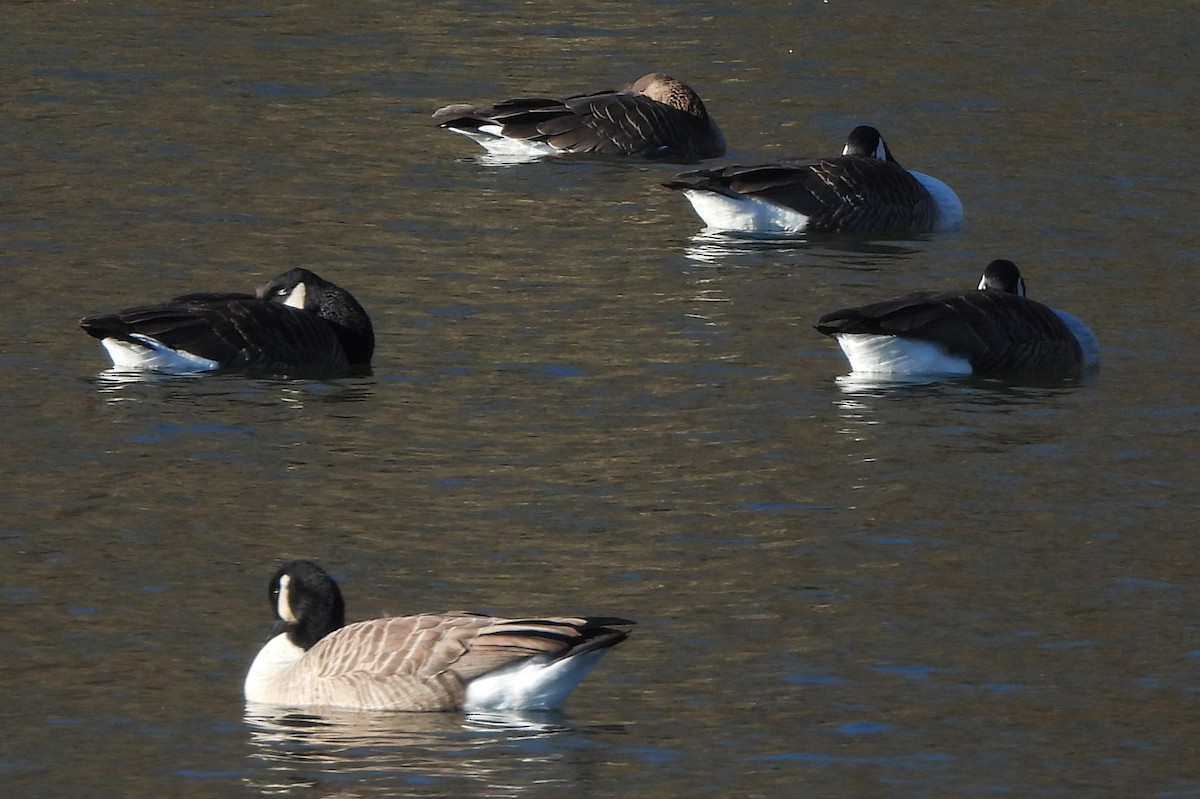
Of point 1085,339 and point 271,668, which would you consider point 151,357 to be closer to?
point 271,668

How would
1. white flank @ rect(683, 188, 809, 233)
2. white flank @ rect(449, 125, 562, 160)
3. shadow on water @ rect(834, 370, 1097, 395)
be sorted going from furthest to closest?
white flank @ rect(449, 125, 562, 160), white flank @ rect(683, 188, 809, 233), shadow on water @ rect(834, 370, 1097, 395)

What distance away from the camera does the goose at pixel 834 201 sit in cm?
2081

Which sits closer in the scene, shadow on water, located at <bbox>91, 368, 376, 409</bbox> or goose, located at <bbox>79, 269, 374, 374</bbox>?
shadow on water, located at <bbox>91, 368, 376, 409</bbox>

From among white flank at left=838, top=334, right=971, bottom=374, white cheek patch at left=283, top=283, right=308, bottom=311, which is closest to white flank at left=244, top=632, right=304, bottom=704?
white flank at left=838, top=334, right=971, bottom=374

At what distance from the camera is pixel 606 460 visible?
13.7m

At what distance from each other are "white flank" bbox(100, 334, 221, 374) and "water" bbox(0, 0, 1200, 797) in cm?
30

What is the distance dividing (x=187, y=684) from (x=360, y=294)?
329 inches

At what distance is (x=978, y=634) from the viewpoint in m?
10.8

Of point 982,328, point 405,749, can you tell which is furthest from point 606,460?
point 405,749

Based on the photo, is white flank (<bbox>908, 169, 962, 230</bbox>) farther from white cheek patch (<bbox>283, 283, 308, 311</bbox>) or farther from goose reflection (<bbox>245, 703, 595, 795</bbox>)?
goose reflection (<bbox>245, 703, 595, 795</bbox>)

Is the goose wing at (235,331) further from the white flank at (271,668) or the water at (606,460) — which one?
the white flank at (271,668)

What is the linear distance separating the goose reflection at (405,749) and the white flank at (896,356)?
6383 mm

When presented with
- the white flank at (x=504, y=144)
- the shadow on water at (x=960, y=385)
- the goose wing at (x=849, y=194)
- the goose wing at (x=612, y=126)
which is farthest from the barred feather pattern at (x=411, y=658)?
the goose wing at (x=612, y=126)

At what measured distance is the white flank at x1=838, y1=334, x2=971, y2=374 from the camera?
51.7 feet
